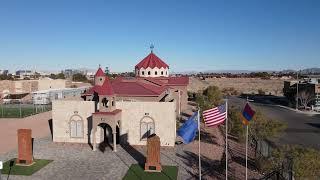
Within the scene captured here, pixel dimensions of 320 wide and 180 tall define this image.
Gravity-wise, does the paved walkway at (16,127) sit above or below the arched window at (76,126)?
below

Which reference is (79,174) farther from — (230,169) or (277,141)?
(277,141)

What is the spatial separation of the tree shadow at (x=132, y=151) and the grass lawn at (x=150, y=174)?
0.96 metres

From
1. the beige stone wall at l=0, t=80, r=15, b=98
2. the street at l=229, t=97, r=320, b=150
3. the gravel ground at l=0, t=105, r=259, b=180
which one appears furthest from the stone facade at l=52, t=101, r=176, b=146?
the beige stone wall at l=0, t=80, r=15, b=98

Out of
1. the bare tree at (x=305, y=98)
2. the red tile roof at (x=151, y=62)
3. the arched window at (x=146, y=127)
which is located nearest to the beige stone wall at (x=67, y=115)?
the arched window at (x=146, y=127)

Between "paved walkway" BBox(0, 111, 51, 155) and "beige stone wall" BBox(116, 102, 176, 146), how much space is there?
898 cm

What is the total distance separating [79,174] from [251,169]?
1112 cm

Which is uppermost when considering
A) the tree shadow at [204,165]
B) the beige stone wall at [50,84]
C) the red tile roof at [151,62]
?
the red tile roof at [151,62]

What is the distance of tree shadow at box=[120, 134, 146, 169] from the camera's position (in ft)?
80.6

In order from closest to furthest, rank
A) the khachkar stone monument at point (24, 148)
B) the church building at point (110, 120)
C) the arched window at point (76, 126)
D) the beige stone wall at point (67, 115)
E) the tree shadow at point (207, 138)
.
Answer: the khachkar stone monument at point (24, 148) → the church building at point (110, 120) → the beige stone wall at point (67, 115) → the arched window at point (76, 126) → the tree shadow at point (207, 138)

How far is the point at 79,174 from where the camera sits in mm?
21375

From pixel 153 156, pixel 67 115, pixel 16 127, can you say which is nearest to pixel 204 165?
pixel 153 156

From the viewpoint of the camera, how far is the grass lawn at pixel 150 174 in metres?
21.0

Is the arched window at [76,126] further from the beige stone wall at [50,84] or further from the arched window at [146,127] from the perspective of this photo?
the beige stone wall at [50,84]

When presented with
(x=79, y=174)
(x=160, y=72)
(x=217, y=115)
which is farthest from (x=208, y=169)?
(x=160, y=72)
